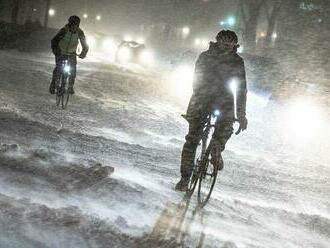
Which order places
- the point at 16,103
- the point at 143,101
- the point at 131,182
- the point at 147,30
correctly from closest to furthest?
the point at 131,182
the point at 16,103
the point at 143,101
the point at 147,30

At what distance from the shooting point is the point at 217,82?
6.30 metres

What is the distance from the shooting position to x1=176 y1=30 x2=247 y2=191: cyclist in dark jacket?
6230mm

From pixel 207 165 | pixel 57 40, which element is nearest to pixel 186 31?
pixel 57 40

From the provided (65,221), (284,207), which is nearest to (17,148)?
(65,221)

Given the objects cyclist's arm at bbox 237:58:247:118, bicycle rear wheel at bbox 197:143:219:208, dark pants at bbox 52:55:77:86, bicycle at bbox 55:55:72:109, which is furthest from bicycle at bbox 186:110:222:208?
dark pants at bbox 52:55:77:86

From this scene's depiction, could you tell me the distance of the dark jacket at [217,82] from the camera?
6.24 m

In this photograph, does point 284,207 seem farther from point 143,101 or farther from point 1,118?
point 143,101

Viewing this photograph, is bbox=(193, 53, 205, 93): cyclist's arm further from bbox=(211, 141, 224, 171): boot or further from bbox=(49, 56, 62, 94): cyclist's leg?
bbox=(49, 56, 62, 94): cyclist's leg

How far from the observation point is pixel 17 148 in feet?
23.7

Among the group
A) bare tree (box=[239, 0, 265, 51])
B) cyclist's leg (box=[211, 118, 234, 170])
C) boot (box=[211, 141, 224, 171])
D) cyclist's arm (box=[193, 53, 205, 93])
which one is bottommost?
boot (box=[211, 141, 224, 171])

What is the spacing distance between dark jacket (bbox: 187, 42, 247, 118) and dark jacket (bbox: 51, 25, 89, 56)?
6.12m

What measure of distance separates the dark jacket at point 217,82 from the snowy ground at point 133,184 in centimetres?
131

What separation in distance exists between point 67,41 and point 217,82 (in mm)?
6516

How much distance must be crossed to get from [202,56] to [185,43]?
75058mm
